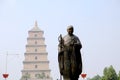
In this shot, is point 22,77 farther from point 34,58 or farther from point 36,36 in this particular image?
point 36,36

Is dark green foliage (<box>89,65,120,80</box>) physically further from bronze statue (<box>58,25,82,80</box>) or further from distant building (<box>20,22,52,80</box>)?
bronze statue (<box>58,25,82,80</box>)

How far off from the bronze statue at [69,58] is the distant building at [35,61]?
271 ft

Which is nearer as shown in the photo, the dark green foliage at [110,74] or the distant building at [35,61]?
the dark green foliage at [110,74]

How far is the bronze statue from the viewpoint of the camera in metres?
10.6

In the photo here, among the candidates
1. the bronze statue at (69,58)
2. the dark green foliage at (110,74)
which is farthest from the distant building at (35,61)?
the bronze statue at (69,58)

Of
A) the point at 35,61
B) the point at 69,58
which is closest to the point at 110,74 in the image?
the point at 35,61

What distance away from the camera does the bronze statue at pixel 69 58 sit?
1064 centimetres

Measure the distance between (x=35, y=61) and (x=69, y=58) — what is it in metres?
84.9

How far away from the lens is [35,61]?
9519 cm

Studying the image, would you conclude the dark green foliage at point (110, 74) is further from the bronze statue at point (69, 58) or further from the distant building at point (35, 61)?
the bronze statue at point (69, 58)

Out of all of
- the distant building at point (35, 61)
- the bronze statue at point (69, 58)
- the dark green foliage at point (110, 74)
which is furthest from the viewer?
the distant building at point (35, 61)

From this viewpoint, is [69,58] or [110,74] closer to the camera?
[69,58]

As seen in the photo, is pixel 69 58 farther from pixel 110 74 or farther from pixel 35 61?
pixel 35 61

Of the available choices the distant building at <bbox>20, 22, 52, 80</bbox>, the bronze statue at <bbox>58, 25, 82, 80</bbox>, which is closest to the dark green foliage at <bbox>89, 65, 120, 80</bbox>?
the distant building at <bbox>20, 22, 52, 80</bbox>
